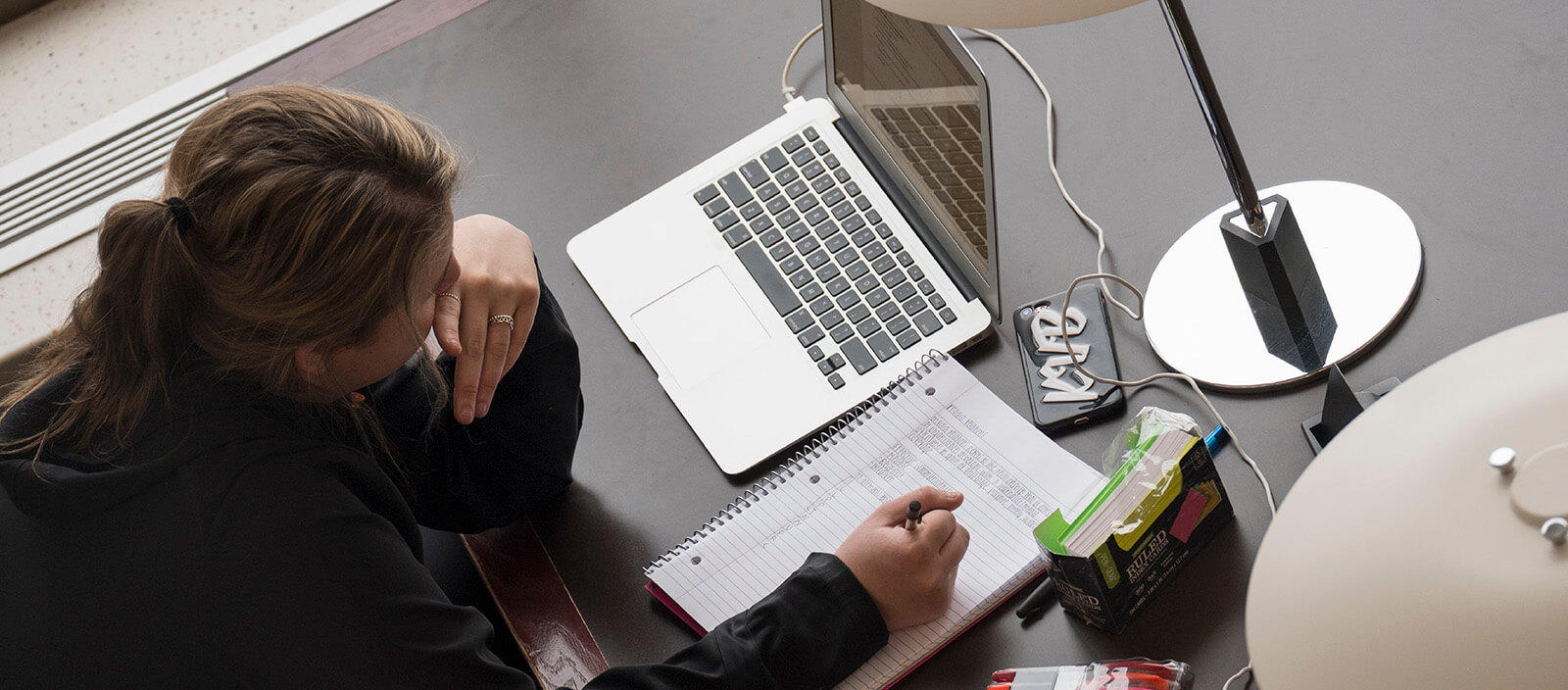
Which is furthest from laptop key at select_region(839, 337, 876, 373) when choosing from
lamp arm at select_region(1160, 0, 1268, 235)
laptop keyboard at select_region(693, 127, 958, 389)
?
lamp arm at select_region(1160, 0, 1268, 235)

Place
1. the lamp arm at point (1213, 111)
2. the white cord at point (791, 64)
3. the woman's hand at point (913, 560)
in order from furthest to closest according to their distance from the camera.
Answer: the white cord at point (791, 64) → the woman's hand at point (913, 560) → the lamp arm at point (1213, 111)

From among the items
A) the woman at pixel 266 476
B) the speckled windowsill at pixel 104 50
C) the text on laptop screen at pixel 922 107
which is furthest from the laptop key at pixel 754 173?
the speckled windowsill at pixel 104 50

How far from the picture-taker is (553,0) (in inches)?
54.7

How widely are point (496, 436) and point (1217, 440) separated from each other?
60cm

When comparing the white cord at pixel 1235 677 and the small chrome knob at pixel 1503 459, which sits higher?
the small chrome knob at pixel 1503 459

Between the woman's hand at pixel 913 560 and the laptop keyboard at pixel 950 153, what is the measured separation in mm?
215

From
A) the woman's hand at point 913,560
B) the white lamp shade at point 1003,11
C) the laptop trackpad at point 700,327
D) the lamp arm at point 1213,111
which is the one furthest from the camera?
the laptop trackpad at point 700,327

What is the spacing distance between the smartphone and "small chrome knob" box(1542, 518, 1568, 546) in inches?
24.3

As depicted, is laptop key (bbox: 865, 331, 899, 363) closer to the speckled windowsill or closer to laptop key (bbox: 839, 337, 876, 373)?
laptop key (bbox: 839, 337, 876, 373)

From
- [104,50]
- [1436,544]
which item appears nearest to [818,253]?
[1436,544]

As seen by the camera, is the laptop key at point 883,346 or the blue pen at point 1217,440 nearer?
the blue pen at point 1217,440

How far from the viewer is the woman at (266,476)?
83 centimetres

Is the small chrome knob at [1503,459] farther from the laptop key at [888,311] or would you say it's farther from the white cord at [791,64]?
the white cord at [791,64]

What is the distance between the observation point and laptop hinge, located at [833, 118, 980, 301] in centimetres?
105
